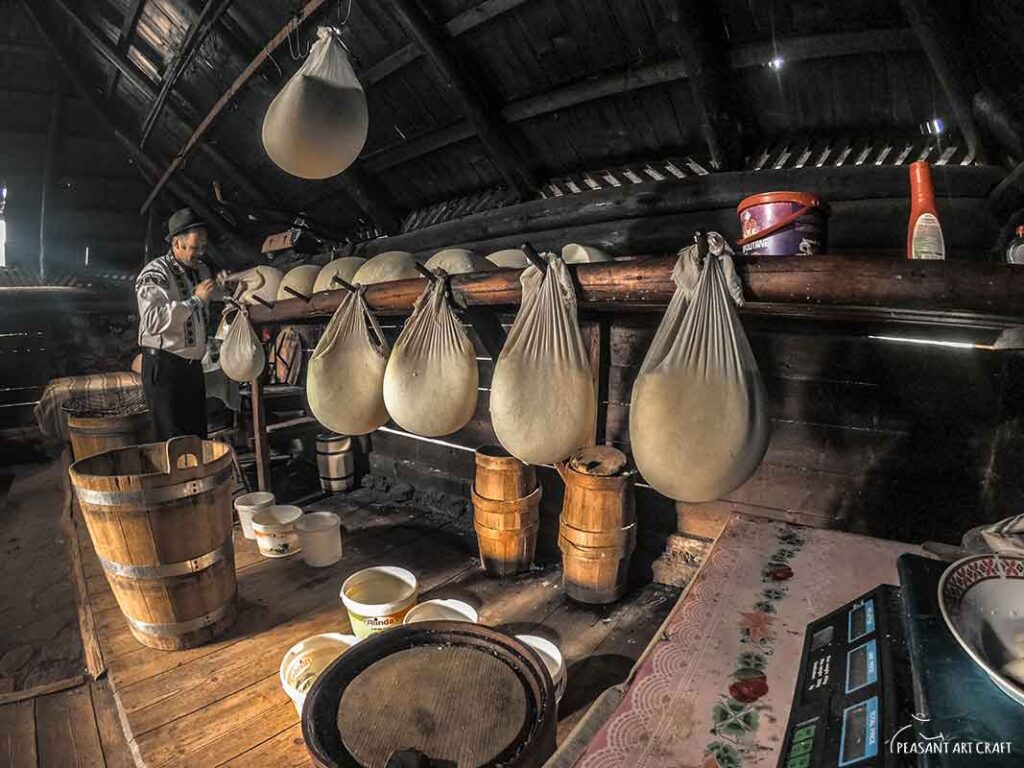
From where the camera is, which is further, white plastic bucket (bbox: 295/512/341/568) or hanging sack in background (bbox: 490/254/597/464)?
white plastic bucket (bbox: 295/512/341/568)

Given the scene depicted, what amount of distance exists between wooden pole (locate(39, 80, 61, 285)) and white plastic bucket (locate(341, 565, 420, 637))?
32.7 feet

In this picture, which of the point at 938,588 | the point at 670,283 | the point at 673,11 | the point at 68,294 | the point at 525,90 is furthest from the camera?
the point at 68,294

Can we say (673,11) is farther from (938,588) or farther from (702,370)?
(938,588)


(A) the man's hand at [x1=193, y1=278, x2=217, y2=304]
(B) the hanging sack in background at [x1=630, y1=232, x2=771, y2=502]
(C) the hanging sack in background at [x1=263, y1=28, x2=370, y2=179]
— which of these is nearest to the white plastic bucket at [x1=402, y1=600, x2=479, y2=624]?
(B) the hanging sack in background at [x1=630, y1=232, x2=771, y2=502]

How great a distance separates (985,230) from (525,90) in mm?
2973

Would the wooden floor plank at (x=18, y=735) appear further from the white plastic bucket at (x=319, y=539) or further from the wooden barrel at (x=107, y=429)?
the wooden barrel at (x=107, y=429)

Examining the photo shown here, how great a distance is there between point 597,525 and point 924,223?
7.10 feet

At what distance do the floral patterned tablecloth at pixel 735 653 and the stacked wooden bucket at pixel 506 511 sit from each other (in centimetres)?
172

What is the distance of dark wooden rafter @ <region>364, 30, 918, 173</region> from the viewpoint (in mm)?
2398

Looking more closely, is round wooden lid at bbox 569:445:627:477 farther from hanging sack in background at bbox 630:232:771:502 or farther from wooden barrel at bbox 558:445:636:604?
hanging sack in background at bbox 630:232:771:502

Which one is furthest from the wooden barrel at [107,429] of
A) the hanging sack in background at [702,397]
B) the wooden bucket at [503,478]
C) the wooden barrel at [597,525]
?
the hanging sack in background at [702,397]

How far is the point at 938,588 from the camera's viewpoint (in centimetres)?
98

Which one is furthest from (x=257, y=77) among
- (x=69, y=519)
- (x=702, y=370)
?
(x=702, y=370)

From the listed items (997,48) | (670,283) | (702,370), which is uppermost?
(997,48)
